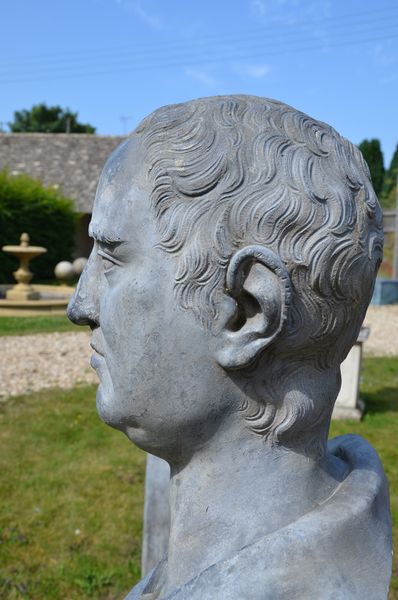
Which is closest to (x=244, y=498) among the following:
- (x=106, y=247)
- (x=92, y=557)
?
(x=106, y=247)

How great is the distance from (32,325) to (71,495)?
315 inches

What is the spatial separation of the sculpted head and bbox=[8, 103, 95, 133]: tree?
5621 cm

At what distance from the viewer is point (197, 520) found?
4.78ft

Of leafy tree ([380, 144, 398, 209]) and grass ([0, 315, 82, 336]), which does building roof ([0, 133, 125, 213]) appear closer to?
leafy tree ([380, 144, 398, 209])

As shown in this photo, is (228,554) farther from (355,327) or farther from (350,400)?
(350,400)

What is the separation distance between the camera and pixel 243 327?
1.33m

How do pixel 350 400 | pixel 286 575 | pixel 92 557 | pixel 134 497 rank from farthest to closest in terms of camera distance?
pixel 350 400
pixel 134 497
pixel 92 557
pixel 286 575

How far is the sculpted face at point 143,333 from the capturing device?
4.41 ft

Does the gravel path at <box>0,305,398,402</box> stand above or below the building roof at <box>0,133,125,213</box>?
below

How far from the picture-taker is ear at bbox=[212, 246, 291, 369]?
128cm

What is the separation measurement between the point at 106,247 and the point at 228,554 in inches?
31.4

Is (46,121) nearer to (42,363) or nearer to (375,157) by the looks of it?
(375,157)

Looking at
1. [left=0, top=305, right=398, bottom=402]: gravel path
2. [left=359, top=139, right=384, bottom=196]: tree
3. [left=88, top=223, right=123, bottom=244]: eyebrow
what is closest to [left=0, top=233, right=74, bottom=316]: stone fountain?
[left=0, top=305, right=398, bottom=402]: gravel path

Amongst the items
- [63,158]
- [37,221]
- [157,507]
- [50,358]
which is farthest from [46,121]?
[157,507]
